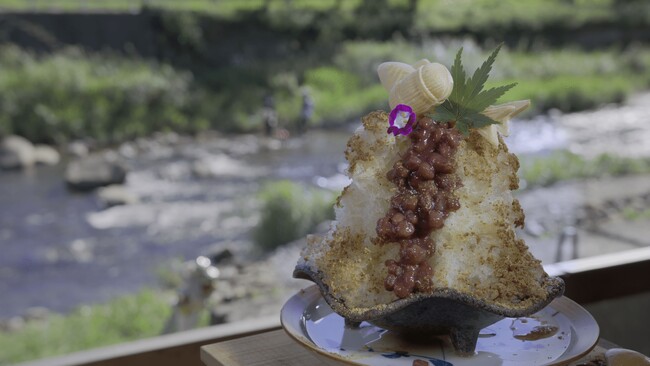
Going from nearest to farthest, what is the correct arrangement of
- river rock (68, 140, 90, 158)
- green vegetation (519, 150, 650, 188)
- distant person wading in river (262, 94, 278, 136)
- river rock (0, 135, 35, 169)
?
river rock (0, 135, 35, 169), river rock (68, 140, 90, 158), distant person wading in river (262, 94, 278, 136), green vegetation (519, 150, 650, 188)

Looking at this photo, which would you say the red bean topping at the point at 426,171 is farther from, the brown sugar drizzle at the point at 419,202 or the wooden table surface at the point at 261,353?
the wooden table surface at the point at 261,353

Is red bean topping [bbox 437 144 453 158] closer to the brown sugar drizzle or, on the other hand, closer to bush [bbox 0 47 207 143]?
the brown sugar drizzle

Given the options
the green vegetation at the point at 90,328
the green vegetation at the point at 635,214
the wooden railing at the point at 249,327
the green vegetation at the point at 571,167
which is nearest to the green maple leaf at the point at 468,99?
the wooden railing at the point at 249,327

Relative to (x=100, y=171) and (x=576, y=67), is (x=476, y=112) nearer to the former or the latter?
(x=100, y=171)

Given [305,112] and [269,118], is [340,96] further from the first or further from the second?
[269,118]

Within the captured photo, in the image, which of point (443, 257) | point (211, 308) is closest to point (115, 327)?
Result: point (211, 308)

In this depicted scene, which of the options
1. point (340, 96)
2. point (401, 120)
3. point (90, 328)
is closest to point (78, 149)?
point (90, 328)

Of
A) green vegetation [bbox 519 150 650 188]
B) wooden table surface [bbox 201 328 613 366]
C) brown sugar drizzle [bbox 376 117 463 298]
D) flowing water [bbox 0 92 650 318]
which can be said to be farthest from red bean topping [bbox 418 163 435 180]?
green vegetation [bbox 519 150 650 188]
